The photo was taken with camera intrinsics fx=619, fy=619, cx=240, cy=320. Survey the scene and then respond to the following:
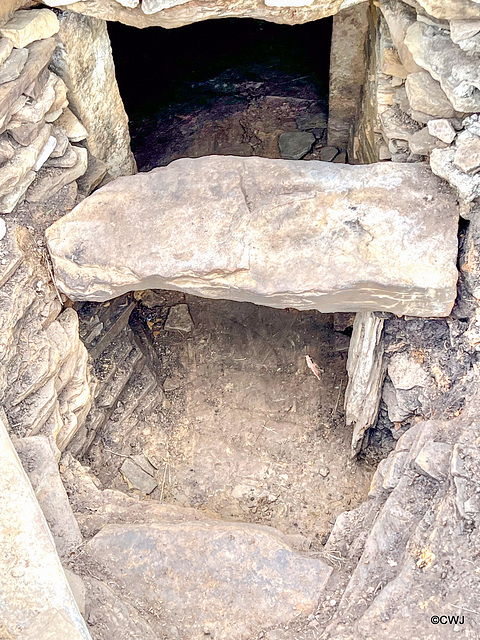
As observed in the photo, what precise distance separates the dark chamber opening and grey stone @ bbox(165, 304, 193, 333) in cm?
149

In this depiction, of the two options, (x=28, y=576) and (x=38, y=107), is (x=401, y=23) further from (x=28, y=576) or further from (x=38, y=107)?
(x=28, y=576)

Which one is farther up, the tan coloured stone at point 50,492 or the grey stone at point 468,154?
the grey stone at point 468,154

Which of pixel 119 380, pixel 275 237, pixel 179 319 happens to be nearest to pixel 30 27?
pixel 275 237

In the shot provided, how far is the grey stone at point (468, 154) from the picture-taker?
3072 millimetres

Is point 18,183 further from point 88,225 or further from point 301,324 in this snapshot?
point 301,324

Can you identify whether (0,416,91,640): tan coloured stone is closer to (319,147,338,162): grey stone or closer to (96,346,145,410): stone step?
(96,346,145,410): stone step

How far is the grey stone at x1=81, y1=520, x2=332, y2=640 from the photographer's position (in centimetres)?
282

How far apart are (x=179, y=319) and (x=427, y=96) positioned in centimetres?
266

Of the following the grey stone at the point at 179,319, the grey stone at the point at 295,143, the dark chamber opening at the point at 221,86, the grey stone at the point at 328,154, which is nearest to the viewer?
the grey stone at the point at 179,319

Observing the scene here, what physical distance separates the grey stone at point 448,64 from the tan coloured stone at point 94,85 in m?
1.88

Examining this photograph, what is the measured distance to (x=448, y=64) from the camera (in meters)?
3.05

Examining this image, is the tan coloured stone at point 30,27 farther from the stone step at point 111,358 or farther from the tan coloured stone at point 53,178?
the stone step at point 111,358

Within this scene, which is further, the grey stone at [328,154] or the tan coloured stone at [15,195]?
the grey stone at [328,154]

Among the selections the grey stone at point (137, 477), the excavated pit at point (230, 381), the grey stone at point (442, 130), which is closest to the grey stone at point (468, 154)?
the grey stone at point (442, 130)
